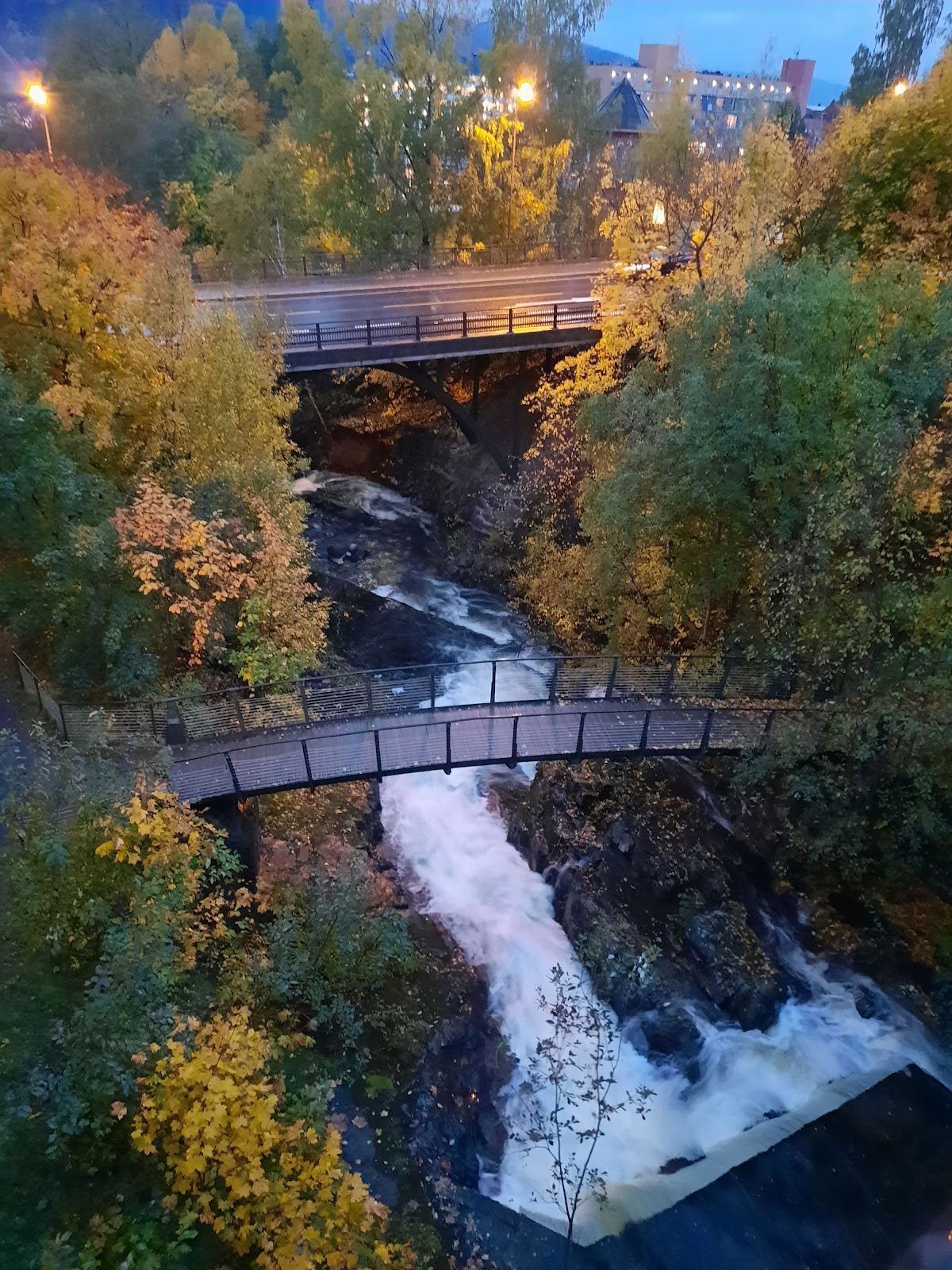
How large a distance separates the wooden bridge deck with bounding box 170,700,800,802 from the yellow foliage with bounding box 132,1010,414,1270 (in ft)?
19.2

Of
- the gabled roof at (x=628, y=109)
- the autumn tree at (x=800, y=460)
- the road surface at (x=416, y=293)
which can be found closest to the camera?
the autumn tree at (x=800, y=460)

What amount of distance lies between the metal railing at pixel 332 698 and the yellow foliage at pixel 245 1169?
6.37 meters

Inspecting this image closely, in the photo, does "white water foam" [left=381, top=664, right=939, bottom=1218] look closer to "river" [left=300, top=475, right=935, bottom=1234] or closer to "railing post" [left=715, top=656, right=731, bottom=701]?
"river" [left=300, top=475, right=935, bottom=1234]

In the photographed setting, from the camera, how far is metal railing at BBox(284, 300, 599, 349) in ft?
81.2

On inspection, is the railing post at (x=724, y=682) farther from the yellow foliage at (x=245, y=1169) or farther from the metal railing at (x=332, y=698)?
the yellow foliage at (x=245, y=1169)

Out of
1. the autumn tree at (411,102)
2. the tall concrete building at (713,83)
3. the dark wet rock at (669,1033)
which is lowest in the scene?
the dark wet rock at (669,1033)

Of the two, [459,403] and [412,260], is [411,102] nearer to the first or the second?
[412,260]

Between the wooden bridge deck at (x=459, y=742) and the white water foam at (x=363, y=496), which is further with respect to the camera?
the white water foam at (x=363, y=496)

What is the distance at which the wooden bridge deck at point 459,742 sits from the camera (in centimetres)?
1477

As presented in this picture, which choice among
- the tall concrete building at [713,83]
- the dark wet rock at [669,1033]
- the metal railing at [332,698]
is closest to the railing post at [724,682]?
the metal railing at [332,698]

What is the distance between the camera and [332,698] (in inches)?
691

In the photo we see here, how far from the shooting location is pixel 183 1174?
834 centimetres

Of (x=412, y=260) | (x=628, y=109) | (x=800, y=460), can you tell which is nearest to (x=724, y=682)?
(x=800, y=460)

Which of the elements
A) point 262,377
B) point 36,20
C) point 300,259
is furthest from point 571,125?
point 36,20
